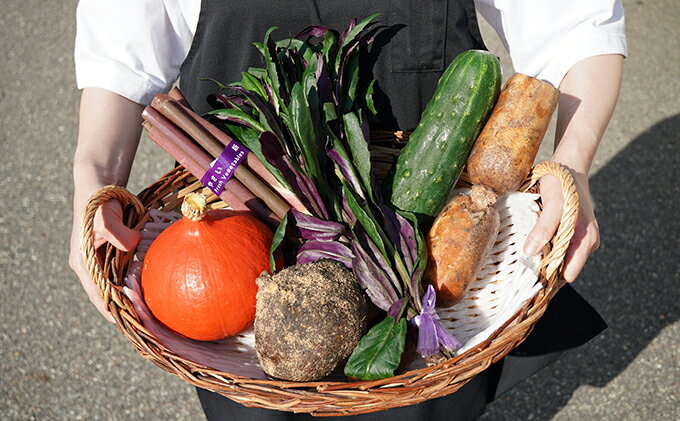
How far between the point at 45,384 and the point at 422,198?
2070mm

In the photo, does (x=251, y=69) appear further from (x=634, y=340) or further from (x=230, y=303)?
(x=634, y=340)

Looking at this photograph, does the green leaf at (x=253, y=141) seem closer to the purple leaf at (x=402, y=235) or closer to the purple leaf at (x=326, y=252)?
the purple leaf at (x=326, y=252)

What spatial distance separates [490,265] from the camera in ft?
5.51

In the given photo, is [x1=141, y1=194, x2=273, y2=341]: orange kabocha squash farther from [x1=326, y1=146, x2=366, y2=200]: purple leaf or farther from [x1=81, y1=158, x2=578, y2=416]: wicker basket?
[x1=326, y1=146, x2=366, y2=200]: purple leaf

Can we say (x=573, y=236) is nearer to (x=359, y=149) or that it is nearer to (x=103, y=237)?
(x=359, y=149)

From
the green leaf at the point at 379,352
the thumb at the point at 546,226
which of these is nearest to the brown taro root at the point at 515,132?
the thumb at the point at 546,226

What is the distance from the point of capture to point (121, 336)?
2918mm

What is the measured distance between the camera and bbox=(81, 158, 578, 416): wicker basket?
1257 millimetres

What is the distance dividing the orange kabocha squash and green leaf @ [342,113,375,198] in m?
0.31

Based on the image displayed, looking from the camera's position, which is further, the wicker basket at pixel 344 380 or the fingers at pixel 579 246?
the fingers at pixel 579 246

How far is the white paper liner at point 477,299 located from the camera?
1.42m

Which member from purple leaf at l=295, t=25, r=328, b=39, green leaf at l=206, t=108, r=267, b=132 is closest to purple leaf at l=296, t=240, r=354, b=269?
green leaf at l=206, t=108, r=267, b=132

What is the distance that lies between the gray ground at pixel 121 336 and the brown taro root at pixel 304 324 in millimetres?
1502

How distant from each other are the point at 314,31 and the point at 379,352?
88 cm
